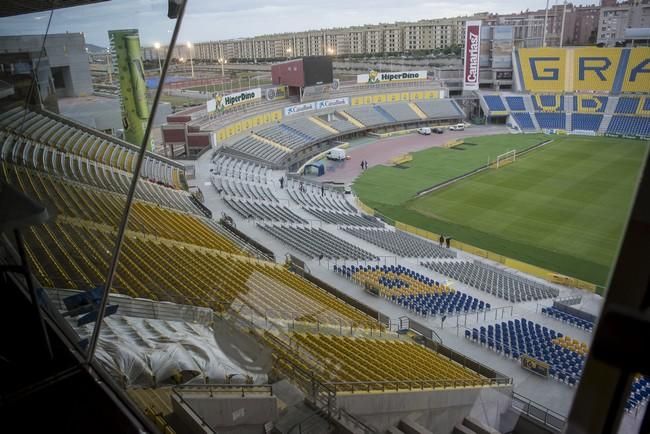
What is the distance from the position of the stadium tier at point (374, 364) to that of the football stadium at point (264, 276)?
36 millimetres

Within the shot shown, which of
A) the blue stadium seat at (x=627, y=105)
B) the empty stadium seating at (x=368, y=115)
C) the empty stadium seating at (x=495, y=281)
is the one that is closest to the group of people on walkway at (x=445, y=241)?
the empty stadium seating at (x=495, y=281)

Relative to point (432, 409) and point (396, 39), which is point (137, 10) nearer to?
point (432, 409)

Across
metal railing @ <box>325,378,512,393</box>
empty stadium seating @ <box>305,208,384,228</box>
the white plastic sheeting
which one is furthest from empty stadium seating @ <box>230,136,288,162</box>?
the white plastic sheeting

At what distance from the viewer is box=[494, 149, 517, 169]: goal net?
24.1 meters

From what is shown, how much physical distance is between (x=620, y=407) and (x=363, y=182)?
2122cm

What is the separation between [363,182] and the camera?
71.7ft

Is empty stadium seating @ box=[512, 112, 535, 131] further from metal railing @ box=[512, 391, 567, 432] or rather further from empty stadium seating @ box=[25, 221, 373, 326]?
metal railing @ box=[512, 391, 567, 432]

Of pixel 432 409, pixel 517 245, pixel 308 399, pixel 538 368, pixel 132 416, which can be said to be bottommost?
pixel 517 245

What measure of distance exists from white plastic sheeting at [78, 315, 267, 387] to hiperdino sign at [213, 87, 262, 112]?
69.5 ft

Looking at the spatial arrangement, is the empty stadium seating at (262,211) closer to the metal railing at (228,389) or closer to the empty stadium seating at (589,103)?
the metal railing at (228,389)

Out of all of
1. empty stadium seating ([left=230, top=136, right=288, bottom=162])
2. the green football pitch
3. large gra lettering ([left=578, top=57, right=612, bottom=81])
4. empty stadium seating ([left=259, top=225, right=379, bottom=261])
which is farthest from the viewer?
large gra lettering ([left=578, top=57, right=612, bottom=81])

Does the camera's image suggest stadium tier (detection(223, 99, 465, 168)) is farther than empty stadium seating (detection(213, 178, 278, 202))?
Yes

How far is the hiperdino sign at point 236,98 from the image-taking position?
81.1 feet

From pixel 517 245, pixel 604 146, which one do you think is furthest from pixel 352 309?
pixel 604 146
